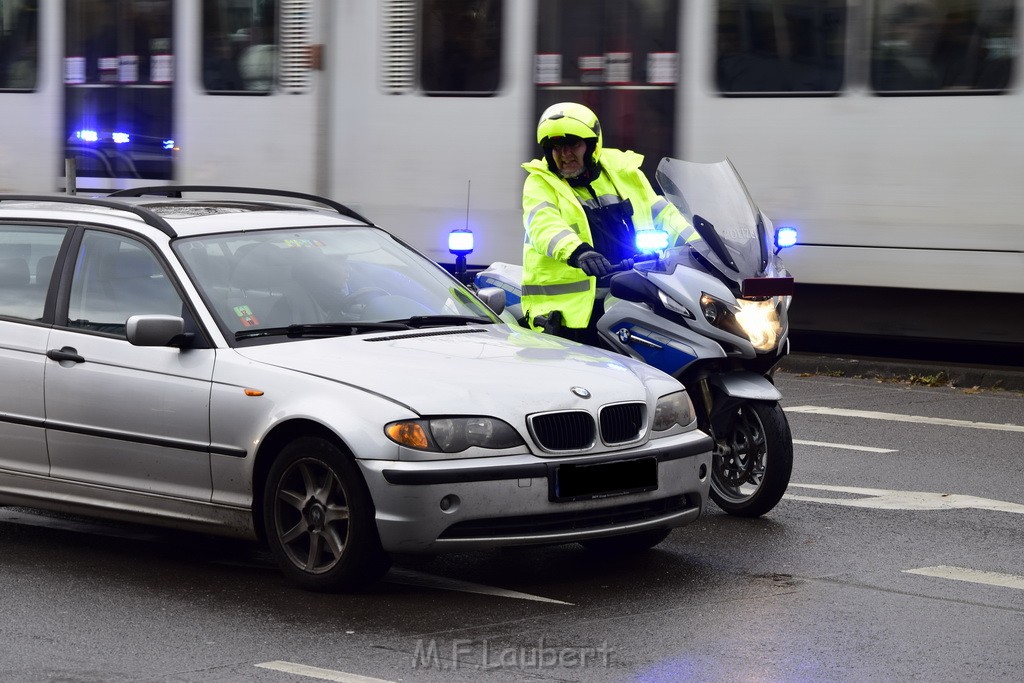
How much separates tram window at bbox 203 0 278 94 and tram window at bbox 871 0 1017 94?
5928 mm

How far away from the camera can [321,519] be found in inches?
235

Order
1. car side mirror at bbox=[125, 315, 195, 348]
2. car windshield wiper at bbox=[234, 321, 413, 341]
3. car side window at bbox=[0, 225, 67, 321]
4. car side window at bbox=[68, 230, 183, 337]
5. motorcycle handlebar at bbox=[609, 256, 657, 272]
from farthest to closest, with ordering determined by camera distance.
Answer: motorcycle handlebar at bbox=[609, 256, 657, 272], car side window at bbox=[0, 225, 67, 321], car side window at bbox=[68, 230, 183, 337], car windshield wiper at bbox=[234, 321, 413, 341], car side mirror at bbox=[125, 315, 195, 348]

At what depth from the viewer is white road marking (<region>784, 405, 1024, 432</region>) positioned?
34.7 ft

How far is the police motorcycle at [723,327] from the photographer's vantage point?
7.30 m

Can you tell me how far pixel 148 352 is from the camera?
6.47 meters

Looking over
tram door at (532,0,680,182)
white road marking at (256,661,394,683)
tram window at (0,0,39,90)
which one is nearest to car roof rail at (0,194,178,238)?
white road marking at (256,661,394,683)

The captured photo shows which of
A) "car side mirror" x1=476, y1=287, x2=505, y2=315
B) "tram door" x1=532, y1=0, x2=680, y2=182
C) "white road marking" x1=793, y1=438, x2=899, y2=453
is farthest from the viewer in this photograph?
"tram door" x1=532, y1=0, x2=680, y2=182

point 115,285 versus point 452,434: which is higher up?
point 115,285

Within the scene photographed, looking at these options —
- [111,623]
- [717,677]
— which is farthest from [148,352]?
[717,677]

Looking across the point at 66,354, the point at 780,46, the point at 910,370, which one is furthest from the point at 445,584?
the point at 780,46

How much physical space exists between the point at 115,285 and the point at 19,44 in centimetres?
1204

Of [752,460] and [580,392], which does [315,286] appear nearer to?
[580,392]

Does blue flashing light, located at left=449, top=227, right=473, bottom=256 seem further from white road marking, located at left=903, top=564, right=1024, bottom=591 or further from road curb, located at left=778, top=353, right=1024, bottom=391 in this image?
road curb, located at left=778, top=353, right=1024, bottom=391

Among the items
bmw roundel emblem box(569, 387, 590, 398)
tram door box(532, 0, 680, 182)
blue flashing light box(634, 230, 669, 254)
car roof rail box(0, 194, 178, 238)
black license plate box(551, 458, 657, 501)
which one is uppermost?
tram door box(532, 0, 680, 182)
